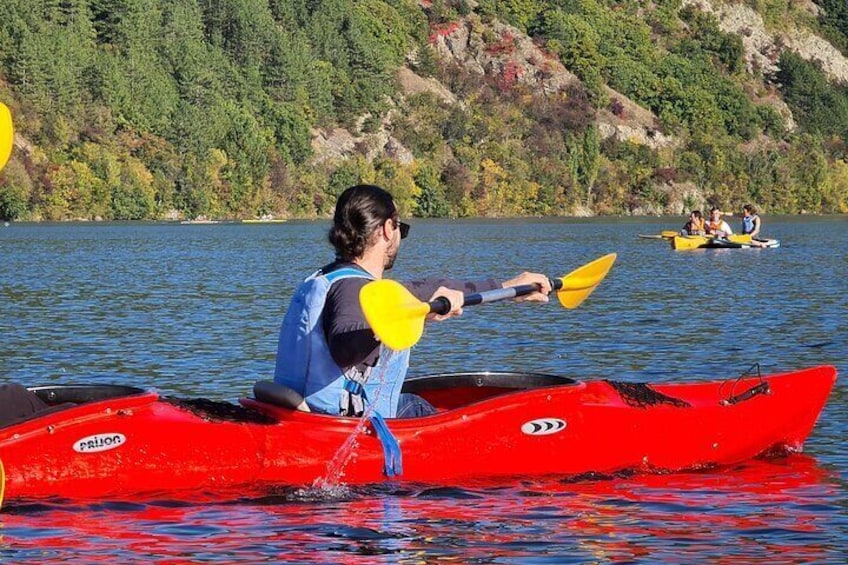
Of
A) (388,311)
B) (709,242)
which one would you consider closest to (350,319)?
(388,311)

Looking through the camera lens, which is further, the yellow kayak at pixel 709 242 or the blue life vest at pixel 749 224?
the blue life vest at pixel 749 224

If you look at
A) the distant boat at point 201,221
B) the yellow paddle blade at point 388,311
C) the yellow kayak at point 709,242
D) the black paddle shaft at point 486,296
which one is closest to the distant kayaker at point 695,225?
the yellow kayak at point 709,242

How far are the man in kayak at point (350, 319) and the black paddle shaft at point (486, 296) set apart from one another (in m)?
0.05

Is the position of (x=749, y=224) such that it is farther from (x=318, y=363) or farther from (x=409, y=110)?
(x=409, y=110)

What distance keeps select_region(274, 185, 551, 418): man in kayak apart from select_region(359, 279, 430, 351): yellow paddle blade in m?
0.27

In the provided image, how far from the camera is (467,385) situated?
11.8 meters

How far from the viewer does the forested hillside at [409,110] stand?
120125 mm

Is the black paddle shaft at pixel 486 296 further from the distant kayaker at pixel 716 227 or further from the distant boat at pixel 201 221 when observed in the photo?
the distant boat at pixel 201 221

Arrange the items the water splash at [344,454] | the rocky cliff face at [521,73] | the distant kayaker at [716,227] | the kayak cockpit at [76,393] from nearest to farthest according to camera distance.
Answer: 1. the water splash at [344,454]
2. the kayak cockpit at [76,393]
3. the distant kayaker at [716,227]
4. the rocky cliff face at [521,73]

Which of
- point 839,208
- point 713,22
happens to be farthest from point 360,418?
point 713,22

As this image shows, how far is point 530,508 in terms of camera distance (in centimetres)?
1012

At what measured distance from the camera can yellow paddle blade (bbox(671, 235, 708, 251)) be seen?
50.4m

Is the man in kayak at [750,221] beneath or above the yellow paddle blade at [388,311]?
beneath

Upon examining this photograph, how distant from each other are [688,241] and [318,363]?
41584mm
